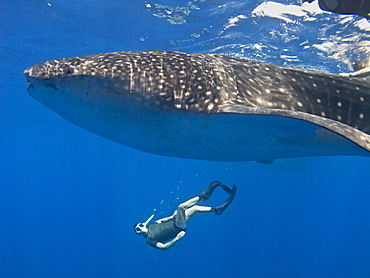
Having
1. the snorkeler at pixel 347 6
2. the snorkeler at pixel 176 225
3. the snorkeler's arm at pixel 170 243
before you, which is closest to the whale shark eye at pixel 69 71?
the snorkeler at pixel 347 6

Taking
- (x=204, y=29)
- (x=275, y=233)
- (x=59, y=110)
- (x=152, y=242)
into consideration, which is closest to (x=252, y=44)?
(x=204, y=29)

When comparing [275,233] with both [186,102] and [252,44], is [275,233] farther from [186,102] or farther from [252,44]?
[186,102]

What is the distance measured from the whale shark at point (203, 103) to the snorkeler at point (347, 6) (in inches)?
37.6

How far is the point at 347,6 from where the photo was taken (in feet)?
10.8

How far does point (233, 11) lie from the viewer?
1121 cm

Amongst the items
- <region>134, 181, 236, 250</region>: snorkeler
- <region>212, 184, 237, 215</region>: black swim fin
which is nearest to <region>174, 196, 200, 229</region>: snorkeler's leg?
<region>134, 181, 236, 250</region>: snorkeler

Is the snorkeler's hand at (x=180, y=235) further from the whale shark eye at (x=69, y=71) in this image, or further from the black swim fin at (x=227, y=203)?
the whale shark eye at (x=69, y=71)

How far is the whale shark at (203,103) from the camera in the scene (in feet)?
9.67

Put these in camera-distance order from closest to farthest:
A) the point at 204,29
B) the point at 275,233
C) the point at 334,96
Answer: the point at 334,96
the point at 204,29
the point at 275,233

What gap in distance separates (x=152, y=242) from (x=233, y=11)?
9575 mm

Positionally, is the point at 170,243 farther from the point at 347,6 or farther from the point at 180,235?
the point at 347,6

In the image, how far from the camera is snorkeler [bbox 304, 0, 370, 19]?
3.21m

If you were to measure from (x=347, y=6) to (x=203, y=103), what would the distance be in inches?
80.9

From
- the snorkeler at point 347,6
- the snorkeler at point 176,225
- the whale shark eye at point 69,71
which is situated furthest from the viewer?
the snorkeler at point 176,225
